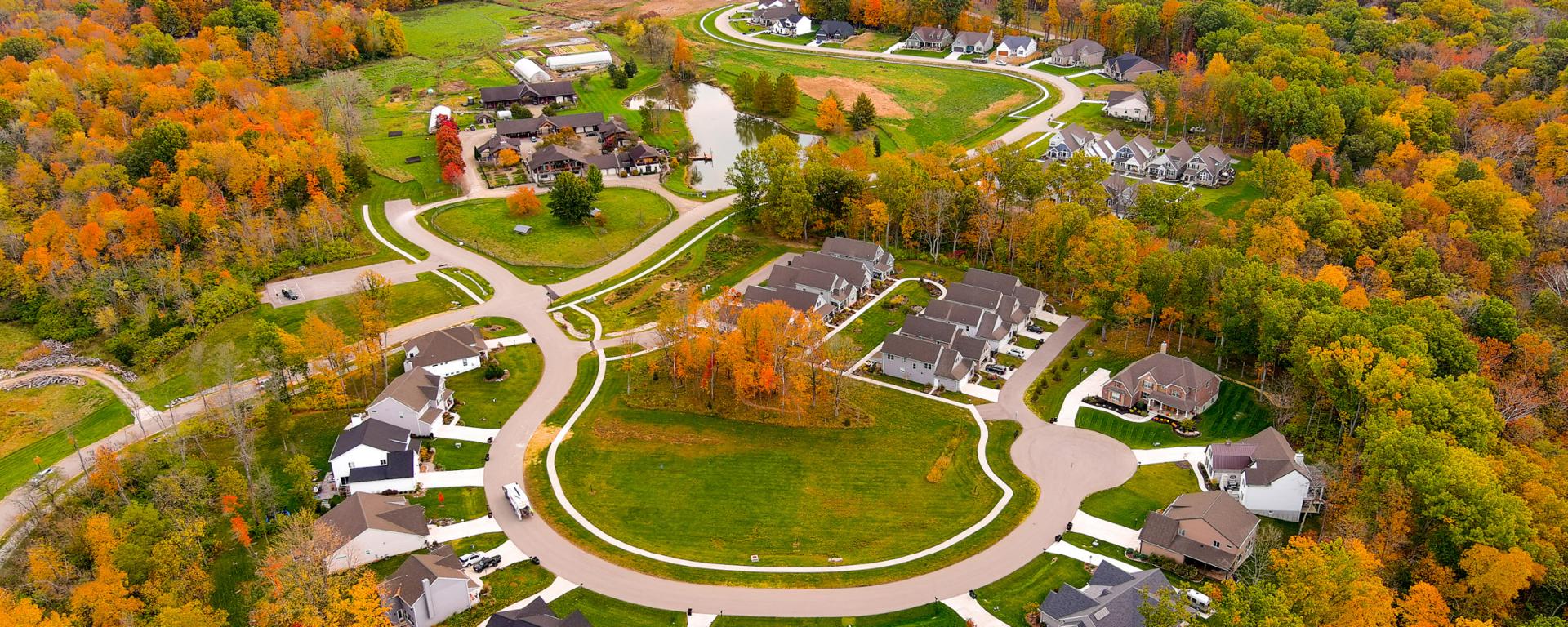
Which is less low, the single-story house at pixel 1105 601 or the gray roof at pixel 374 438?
the gray roof at pixel 374 438

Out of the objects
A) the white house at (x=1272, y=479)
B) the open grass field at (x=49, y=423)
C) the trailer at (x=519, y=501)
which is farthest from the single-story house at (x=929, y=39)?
the open grass field at (x=49, y=423)

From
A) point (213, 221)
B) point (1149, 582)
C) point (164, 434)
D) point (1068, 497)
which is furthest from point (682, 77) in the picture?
point (1149, 582)

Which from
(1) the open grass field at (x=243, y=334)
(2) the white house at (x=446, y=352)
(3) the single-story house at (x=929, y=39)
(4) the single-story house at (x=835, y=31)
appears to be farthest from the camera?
(4) the single-story house at (x=835, y=31)

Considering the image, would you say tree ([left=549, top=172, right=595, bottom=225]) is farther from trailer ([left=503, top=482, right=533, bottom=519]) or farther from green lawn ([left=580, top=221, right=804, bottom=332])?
trailer ([left=503, top=482, right=533, bottom=519])

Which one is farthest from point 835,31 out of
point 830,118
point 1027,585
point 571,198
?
point 1027,585

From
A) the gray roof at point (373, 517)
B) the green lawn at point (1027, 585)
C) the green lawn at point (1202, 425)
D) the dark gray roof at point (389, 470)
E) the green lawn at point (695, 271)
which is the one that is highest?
the gray roof at point (373, 517)

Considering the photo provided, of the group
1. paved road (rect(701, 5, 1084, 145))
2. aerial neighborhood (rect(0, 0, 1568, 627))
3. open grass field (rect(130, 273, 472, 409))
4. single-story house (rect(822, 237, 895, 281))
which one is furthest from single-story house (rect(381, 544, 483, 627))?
paved road (rect(701, 5, 1084, 145))

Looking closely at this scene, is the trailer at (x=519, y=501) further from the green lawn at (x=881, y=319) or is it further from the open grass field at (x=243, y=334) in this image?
the green lawn at (x=881, y=319)
